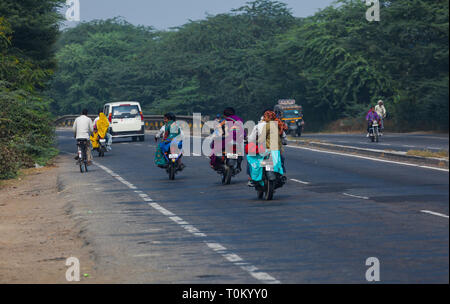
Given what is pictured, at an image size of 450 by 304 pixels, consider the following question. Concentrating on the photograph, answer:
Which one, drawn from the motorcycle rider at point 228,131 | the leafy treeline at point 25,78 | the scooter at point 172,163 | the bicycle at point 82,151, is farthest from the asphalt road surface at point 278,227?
the leafy treeline at point 25,78

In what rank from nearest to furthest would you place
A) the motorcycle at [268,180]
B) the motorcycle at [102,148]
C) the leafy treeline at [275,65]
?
the motorcycle at [268,180]
the motorcycle at [102,148]
the leafy treeline at [275,65]

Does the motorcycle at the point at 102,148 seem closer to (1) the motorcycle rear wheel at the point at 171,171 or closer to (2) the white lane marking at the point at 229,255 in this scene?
(1) the motorcycle rear wheel at the point at 171,171

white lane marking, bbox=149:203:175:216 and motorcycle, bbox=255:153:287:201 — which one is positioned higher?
motorcycle, bbox=255:153:287:201

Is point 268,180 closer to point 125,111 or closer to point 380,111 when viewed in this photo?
point 380,111

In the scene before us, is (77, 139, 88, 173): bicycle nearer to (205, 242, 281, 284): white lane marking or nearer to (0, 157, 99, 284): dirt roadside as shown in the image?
(0, 157, 99, 284): dirt roadside

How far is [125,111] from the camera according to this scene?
43.0 metres

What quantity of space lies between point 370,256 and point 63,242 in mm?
5168

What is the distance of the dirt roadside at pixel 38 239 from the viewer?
395 inches

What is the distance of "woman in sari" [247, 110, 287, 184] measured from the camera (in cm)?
1628

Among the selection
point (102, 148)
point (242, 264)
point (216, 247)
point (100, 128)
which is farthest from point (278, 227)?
point (102, 148)

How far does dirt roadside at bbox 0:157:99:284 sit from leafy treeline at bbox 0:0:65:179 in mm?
6194

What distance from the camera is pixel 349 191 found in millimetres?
17766

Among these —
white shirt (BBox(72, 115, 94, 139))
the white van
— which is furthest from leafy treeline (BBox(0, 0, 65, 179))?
the white van

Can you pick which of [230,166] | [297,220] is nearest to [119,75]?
[230,166]
